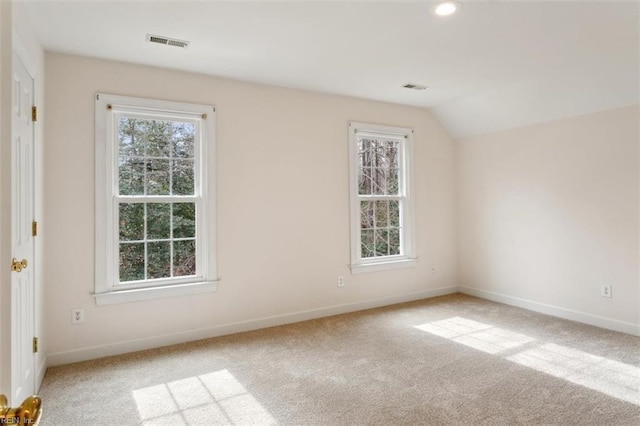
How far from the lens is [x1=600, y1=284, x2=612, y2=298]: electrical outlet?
12.0ft

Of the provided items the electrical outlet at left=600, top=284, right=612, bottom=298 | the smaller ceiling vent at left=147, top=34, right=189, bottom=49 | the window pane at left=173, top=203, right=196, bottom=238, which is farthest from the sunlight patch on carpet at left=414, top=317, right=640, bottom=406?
the smaller ceiling vent at left=147, top=34, right=189, bottom=49

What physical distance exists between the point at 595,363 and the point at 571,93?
8.14 feet

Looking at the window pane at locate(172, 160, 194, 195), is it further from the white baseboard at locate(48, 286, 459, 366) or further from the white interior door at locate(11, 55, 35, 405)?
the white baseboard at locate(48, 286, 459, 366)

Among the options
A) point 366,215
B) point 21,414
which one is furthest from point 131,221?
point 21,414

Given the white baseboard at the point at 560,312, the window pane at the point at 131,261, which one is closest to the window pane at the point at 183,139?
the window pane at the point at 131,261

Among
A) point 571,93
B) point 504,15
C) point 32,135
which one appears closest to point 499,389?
point 504,15

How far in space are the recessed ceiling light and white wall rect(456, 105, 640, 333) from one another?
229cm

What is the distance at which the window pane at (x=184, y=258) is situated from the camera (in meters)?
3.48

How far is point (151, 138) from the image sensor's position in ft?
11.1

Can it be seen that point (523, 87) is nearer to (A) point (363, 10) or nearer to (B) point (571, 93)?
(B) point (571, 93)

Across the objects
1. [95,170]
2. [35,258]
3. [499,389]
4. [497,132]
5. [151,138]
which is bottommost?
[499,389]

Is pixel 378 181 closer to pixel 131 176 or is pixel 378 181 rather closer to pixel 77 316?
pixel 131 176

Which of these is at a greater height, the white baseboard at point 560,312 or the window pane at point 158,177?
the window pane at point 158,177

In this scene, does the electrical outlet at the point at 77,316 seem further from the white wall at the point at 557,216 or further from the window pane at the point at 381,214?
the white wall at the point at 557,216
